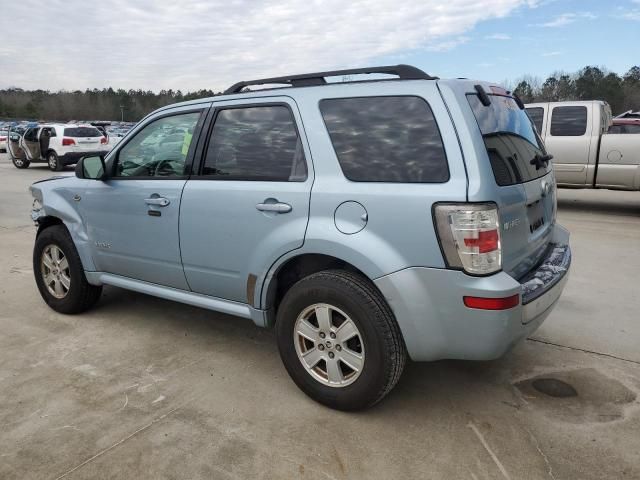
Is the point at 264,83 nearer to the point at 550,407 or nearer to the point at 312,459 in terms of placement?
the point at 312,459

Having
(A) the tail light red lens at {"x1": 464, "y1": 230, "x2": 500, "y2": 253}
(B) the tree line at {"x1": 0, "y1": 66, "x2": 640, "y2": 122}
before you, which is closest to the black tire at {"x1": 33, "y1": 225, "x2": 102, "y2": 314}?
(A) the tail light red lens at {"x1": 464, "y1": 230, "x2": 500, "y2": 253}

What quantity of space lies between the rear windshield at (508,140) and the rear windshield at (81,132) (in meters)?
19.0

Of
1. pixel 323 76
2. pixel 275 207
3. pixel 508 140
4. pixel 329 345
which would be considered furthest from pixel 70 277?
pixel 508 140

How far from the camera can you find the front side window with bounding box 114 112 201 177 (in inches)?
141

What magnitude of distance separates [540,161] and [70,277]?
12.1 feet

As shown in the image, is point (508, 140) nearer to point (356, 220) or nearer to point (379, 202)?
point (379, 202)

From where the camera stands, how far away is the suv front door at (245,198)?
2.97 meters

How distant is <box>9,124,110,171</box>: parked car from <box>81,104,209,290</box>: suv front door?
52.2ft

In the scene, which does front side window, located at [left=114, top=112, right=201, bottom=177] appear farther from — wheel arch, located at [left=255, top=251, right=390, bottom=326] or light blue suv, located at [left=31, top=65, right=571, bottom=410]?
wheel arch, located at [left=255, top=251, right=390, bottom=326]

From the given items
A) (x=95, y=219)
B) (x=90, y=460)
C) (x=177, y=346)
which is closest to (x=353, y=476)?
(x=90, y=460)

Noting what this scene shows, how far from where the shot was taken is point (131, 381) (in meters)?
3.30

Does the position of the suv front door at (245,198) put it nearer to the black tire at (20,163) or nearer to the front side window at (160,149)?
the front side window at (160,149)

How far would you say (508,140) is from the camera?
2.88 m

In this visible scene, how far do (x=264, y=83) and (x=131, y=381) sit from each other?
2.11 metres
